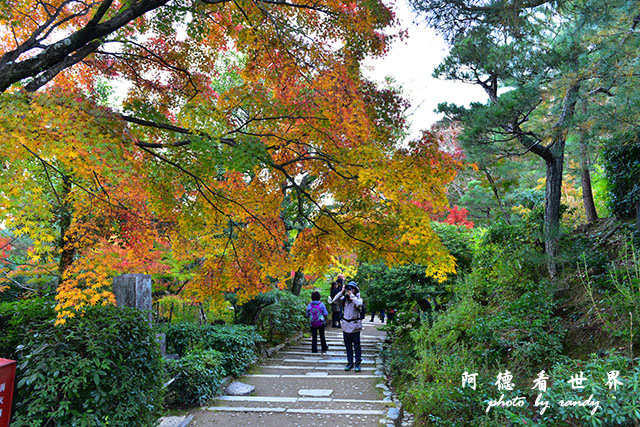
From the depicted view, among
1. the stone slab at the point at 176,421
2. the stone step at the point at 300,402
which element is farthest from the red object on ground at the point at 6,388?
the stone step at the point at 300,402

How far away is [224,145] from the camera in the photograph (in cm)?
479

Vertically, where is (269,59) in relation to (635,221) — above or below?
above

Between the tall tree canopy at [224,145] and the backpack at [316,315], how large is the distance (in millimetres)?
3053

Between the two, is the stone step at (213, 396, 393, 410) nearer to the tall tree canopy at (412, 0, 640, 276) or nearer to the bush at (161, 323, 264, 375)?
the bush at (161, 323, 264, 375)

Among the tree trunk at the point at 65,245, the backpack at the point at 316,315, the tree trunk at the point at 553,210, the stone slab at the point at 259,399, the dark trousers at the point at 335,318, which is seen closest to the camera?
the tree trunk at the point at 553,210

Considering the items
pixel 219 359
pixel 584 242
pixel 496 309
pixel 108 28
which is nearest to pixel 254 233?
pixel 219 359

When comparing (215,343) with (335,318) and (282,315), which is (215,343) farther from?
(335,318)

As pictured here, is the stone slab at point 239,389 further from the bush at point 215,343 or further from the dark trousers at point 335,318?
the dark trousers at point 335,318

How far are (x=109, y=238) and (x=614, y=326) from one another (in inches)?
321

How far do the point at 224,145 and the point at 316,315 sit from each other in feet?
18.8

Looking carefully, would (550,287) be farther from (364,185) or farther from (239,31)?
(239,31)

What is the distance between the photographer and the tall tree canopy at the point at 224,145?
3.74 meters

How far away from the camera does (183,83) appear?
6.07 meters

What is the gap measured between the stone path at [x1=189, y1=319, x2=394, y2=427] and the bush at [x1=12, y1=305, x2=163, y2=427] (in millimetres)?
1694
